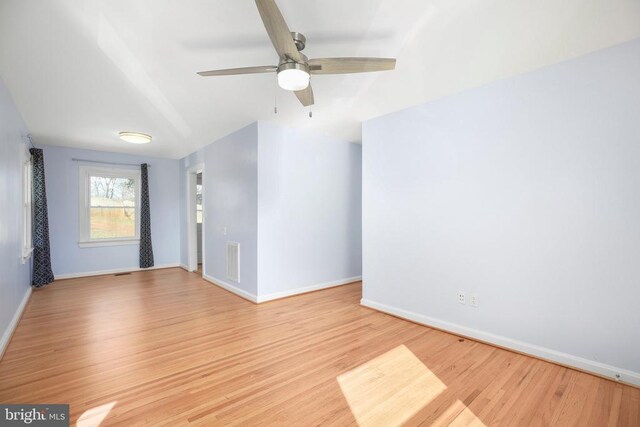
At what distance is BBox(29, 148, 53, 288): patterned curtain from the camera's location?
464 cm

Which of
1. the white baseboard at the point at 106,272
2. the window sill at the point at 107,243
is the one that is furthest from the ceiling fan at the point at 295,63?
the white baseboard at the point at 106,272

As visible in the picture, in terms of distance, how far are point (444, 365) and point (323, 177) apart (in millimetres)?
3067

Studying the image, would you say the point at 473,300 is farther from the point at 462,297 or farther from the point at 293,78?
the point at 293,78

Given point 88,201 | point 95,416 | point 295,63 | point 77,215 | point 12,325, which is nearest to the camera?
point 95,416

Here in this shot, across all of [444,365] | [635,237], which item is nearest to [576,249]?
[635,237]

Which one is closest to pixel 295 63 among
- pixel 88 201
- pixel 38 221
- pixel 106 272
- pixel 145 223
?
pixel 38 221

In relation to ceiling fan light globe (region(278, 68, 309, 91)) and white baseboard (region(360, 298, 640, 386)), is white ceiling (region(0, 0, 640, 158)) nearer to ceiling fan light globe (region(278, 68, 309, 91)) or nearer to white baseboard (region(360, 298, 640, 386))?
ceiling fan light globe (region(278, 68, 309, 91))

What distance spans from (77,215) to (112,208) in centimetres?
56

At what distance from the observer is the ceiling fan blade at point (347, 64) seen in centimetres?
194

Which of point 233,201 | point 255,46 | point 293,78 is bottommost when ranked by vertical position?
point 233,201

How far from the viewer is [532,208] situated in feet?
8.01

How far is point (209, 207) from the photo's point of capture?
510 centimetres

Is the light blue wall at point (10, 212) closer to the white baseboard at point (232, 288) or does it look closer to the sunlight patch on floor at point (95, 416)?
the sunlight patch on floor at point (95, 416)

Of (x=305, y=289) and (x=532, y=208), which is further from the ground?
(x=532, y=208)
